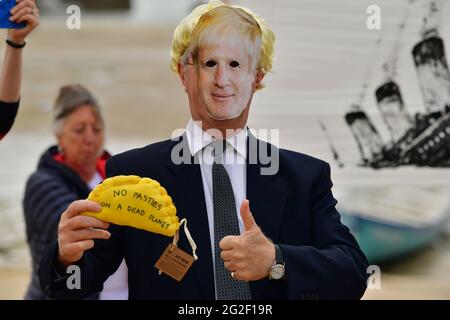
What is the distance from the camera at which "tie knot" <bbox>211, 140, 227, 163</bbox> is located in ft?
6.87

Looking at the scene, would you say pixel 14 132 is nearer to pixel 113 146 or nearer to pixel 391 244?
pixel 113 146

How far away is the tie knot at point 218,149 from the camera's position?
2.09m

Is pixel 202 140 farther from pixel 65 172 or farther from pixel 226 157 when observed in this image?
pixel 65 172

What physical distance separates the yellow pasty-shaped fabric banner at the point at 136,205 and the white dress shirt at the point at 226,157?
123 millimetres

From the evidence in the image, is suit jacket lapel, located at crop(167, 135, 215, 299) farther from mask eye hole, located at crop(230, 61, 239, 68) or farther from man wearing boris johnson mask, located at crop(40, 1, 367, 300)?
mask eye hole, located at crop(230, 61, 239, 68)

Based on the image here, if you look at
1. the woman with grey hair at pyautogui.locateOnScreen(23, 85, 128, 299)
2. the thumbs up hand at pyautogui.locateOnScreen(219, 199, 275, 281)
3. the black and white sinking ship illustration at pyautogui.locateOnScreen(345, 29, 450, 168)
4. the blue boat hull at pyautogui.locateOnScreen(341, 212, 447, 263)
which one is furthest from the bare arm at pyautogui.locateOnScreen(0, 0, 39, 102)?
the blue boat hull at pyautogui.locateOnScreen(341, 212, 447, 263)

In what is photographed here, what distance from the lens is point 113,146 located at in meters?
11.1

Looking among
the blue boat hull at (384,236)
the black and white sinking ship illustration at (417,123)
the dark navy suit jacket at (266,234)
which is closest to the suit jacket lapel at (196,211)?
the dark navy suit jacket at (266,234)

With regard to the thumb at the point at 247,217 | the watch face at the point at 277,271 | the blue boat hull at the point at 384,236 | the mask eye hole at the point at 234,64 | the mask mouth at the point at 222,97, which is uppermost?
the mask eye hole at the point at 234,64

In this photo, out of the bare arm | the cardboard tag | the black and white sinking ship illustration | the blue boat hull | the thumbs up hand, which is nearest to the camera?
the thumbs up hand

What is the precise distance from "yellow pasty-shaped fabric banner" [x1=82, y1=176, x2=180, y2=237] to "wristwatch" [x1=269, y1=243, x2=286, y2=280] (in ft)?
0.68

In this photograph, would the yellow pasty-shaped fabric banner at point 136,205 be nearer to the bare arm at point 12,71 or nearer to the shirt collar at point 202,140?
the shirt collar at point 202,140

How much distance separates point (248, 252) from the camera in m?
1.93
